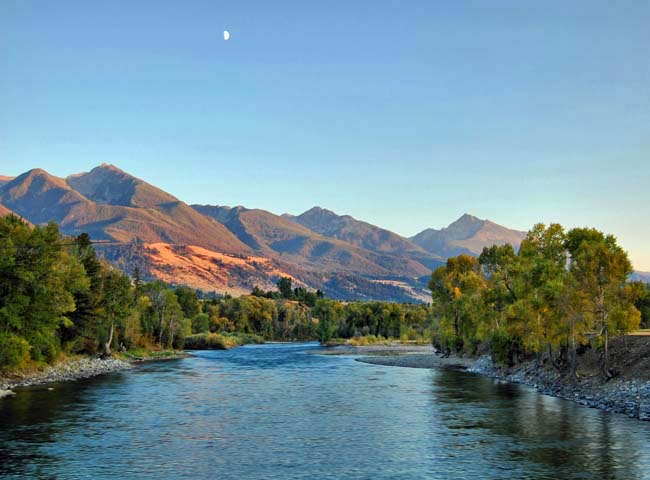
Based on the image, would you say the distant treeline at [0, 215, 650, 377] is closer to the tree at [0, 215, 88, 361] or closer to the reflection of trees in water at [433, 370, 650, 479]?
the tree at [0, 215, 88, 361]

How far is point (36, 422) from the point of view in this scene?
4534 centimetres

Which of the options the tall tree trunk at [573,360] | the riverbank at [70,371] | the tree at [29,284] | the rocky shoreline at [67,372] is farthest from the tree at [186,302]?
the tall tree trunk at [573,360]

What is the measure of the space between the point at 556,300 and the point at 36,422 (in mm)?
52868

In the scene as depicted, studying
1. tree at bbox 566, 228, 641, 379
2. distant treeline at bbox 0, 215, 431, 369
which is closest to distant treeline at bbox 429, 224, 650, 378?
tree at bbox 566, 228, 641, 379

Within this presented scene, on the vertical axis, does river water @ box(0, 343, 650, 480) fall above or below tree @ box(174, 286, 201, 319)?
below

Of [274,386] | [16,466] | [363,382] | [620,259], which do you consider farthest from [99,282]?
[620,259]

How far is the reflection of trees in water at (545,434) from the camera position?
3369 centimetres

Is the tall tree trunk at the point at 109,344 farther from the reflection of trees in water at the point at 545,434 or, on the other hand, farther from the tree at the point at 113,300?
the reflection of trees in water at the point at 545,434

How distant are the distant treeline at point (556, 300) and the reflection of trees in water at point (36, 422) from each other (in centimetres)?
4912

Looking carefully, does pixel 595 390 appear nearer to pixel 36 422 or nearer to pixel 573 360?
pixel 573 360

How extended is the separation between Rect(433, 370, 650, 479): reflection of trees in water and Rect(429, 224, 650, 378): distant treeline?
9.20 metres

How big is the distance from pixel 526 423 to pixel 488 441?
8.21 m

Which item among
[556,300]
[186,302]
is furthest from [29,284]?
[186,302]

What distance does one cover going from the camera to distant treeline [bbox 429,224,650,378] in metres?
61.8
